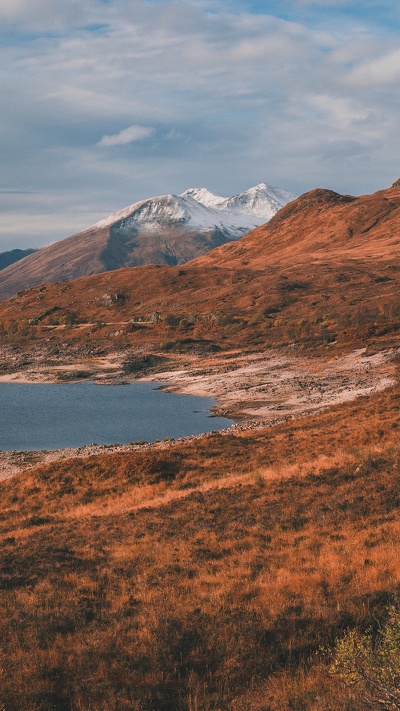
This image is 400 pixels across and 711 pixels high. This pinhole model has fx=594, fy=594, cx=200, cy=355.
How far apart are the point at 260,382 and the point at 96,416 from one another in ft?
81.8

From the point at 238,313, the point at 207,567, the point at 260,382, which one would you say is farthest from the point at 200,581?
the point at 238,313

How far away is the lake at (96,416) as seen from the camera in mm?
60781

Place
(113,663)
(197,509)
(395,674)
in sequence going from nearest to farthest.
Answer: (395,674)
(113,663)
(197,509)

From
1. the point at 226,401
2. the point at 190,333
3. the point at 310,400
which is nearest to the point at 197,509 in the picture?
the point at 310,400

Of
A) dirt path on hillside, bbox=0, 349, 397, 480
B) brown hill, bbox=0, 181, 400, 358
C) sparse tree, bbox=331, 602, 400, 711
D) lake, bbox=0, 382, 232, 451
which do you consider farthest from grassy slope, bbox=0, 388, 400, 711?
brown hill, bbox=0, 181, 400, 358

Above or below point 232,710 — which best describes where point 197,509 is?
below

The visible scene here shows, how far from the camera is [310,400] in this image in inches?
2660

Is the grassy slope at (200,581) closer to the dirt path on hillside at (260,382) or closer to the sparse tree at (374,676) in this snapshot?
the sparse tree at (374,676)

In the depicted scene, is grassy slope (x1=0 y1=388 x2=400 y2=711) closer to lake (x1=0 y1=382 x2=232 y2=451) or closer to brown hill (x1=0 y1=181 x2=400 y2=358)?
lake (x1=0 y1=382 x2=232 y2=451)

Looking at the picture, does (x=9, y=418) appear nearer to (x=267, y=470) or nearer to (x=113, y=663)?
(x=267, y=470)

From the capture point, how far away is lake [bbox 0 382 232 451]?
6078 cm

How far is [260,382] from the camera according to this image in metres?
85.6

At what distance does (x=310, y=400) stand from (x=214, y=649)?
56.1 meters

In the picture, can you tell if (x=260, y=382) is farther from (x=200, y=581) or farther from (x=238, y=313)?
(x=238, y=313)
